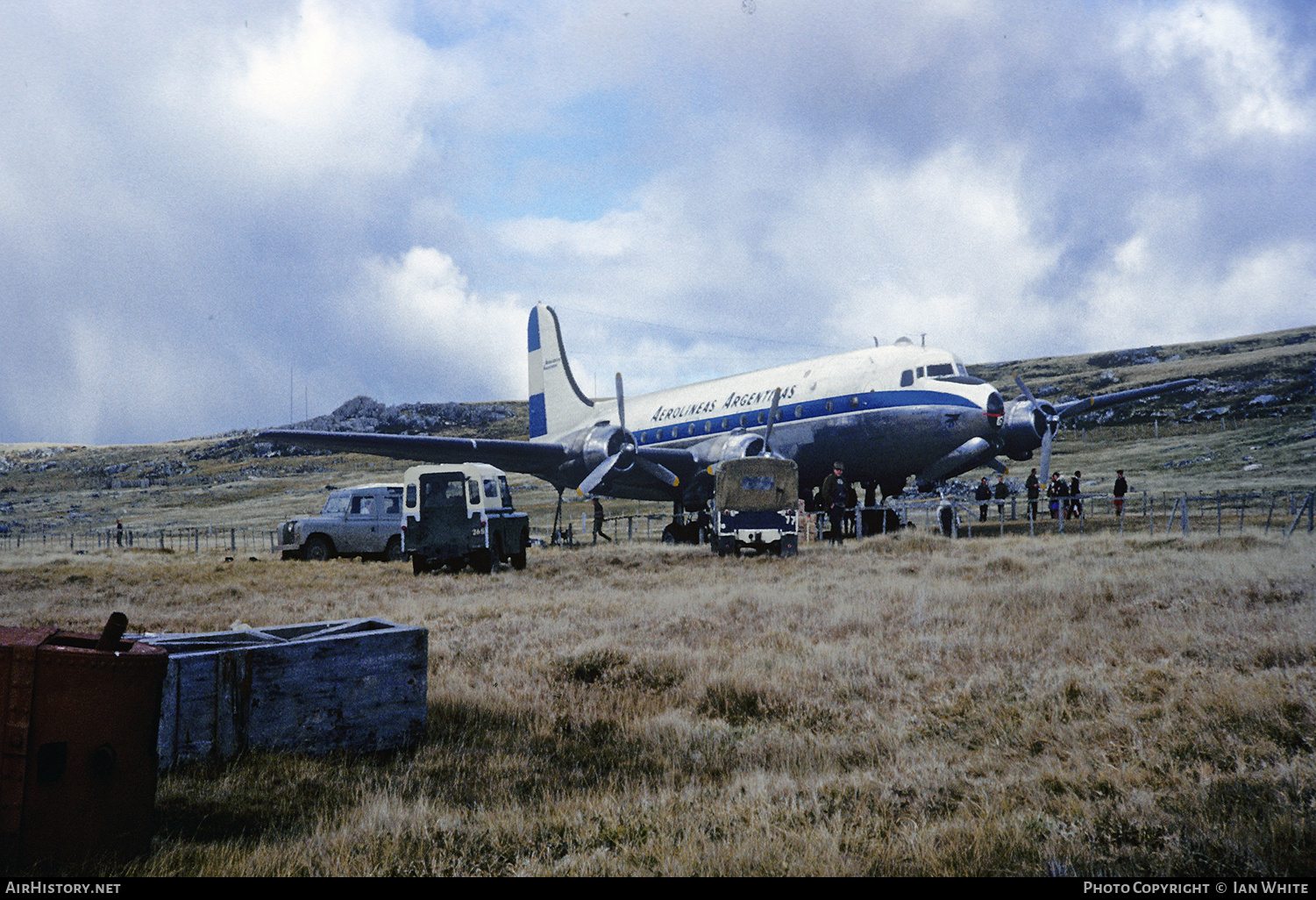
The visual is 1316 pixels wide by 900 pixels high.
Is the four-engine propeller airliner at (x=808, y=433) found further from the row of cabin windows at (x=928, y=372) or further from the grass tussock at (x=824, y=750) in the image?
the grass tussock at (x=824, y=750)

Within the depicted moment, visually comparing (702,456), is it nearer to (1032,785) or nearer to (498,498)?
(498,498)

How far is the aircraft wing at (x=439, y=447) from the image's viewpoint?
75.4 ft

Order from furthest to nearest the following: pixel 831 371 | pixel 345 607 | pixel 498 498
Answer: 1. pixel 831 371
2. pixel 498 498
3. pixel 345 607

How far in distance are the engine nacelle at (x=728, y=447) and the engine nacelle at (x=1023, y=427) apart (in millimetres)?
6633

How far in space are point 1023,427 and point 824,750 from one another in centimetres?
1880

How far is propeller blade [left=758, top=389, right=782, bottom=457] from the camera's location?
2311 centimetres

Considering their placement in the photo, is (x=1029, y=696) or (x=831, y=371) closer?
(x=1029, y=696)

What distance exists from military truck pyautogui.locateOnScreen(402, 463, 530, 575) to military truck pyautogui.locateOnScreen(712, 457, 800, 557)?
5.70 metres

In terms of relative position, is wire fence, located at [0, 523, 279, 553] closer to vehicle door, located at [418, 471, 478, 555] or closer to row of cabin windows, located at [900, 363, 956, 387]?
vehicle door, located at [418, 471, 478, 555]

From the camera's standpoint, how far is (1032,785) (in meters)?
4.50

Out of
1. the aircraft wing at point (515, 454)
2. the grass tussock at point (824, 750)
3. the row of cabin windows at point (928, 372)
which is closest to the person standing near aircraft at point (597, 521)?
the aircraft wing at point (515, 454)

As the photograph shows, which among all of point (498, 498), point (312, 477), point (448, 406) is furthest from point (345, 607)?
point (448, 406)

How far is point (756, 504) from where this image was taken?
67.7 feet

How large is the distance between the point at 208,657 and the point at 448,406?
160 metres
